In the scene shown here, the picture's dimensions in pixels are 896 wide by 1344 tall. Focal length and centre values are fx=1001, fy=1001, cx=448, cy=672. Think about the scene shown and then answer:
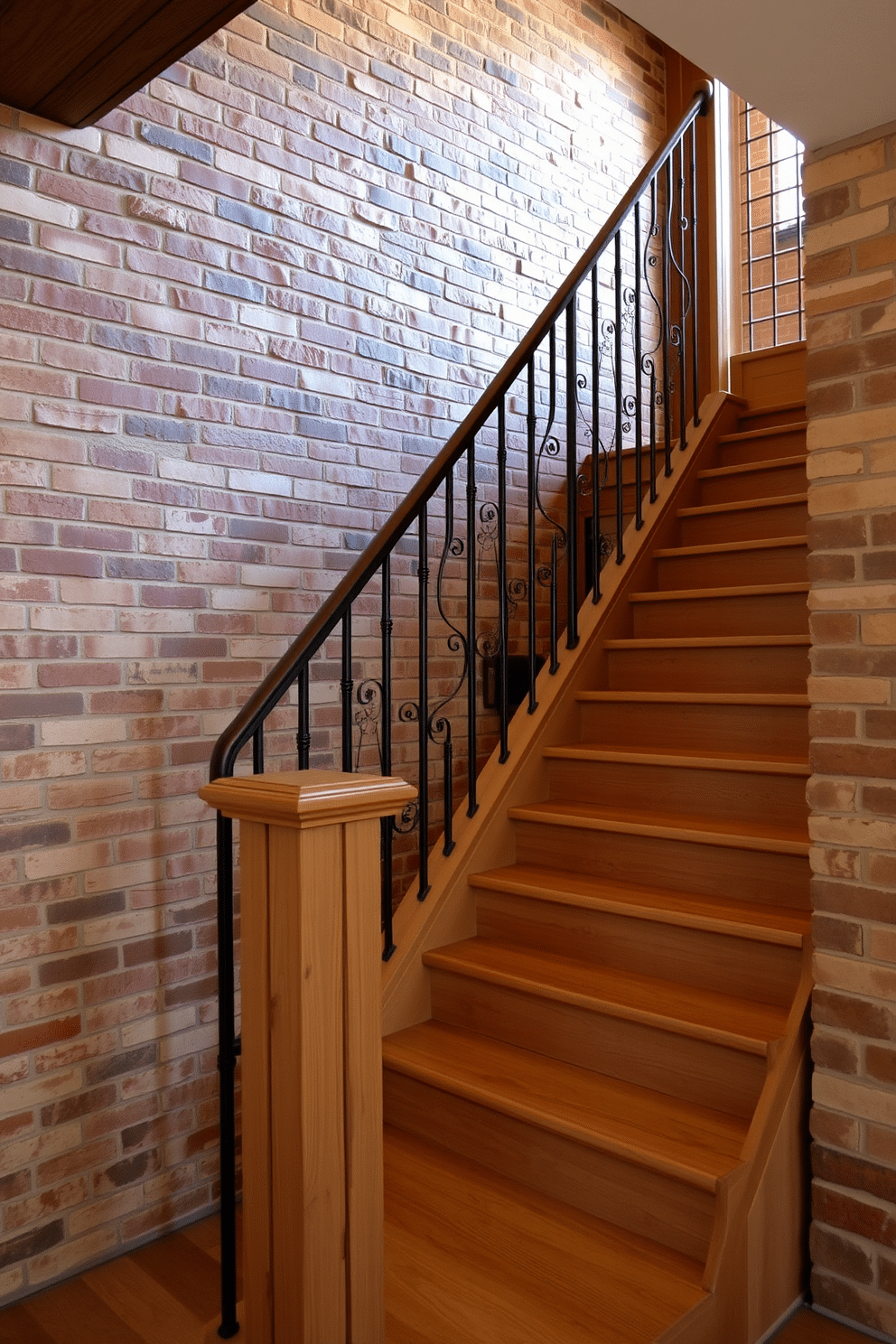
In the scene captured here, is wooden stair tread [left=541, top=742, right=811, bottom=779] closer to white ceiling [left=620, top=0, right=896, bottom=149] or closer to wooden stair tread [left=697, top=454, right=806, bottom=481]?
wooden stair tread [left=697, top=454, right=806, bottom=481]

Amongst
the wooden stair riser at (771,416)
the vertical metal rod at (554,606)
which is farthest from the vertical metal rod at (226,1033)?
the wooden stair riser at (771,416)

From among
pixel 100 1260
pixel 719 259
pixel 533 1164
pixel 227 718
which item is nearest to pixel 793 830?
pixel 533 1164

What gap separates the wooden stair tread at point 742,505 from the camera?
10.3ft

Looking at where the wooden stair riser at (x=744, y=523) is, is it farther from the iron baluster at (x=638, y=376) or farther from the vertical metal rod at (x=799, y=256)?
the vertical metal rod at (x=799, y=256)

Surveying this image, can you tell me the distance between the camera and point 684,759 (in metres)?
2.55

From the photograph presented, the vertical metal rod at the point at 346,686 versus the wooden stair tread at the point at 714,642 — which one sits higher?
the wooden stair tread at the point at 714,642

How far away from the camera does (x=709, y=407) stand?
151 inches

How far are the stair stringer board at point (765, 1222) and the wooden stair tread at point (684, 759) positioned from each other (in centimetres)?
52

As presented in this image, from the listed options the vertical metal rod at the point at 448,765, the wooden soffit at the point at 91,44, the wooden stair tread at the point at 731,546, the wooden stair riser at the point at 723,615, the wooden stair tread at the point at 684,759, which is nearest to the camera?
the wooden soffit at the point at 91,44

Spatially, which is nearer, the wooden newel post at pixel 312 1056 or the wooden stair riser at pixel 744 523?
the wooden newel post at pixel 312 1056

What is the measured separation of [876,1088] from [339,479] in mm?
2011

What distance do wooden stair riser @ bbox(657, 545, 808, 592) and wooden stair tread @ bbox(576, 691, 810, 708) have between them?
0.47 m

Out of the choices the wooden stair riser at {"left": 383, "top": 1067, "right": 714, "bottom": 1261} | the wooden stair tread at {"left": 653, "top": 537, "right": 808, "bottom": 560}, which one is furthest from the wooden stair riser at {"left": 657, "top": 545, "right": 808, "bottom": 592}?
the wooden stair riser at {"left": 383, "top": 1067, "right": 714, "bottom": 1261}

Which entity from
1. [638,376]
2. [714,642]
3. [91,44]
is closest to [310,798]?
[91,44]
